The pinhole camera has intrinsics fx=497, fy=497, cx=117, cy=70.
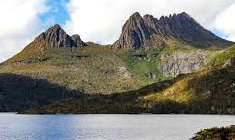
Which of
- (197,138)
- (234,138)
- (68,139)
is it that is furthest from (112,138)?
(234,138)

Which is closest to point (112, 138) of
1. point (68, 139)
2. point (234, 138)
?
point (68, 139)

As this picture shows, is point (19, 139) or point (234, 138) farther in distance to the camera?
point (19, 139)

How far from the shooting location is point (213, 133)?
118 m

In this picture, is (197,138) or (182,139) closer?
(197,138)

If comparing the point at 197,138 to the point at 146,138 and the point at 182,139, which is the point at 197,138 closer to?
the point at 182,139

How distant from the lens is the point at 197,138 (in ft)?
394

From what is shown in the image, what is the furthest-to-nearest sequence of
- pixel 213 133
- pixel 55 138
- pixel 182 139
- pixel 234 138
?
pixel 55 138 < pixel 182 139 < pixel 213 133 < pixel 234 138

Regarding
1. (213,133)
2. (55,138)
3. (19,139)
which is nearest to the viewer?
(213,133)

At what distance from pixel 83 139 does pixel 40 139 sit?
15344mm

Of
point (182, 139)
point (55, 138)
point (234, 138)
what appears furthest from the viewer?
point (55, 138)

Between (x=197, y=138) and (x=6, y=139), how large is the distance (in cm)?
7895

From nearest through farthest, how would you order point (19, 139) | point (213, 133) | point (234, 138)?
point (234, 138) → point (213, 133) → point (19, 139)

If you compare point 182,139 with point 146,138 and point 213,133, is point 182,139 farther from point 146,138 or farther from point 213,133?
point 213,133

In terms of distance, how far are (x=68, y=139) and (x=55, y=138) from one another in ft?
20.3
